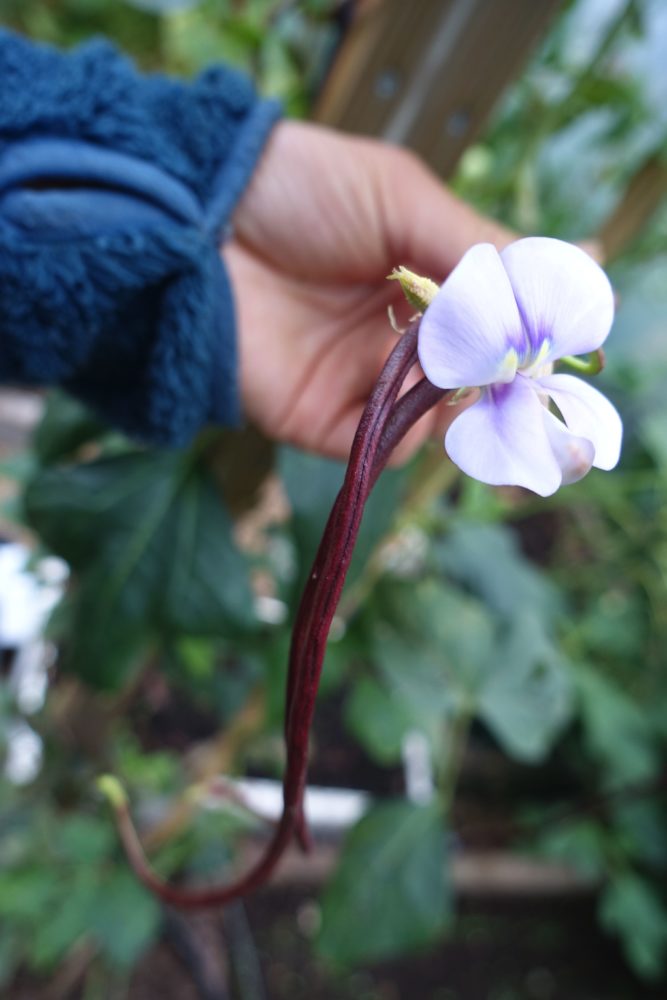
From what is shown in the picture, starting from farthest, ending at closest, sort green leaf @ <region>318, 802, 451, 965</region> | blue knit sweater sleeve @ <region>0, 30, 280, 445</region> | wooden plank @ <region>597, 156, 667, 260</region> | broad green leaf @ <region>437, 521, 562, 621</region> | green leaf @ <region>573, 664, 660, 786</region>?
1. green leaf @ <region>573, 664, 660, 786</region>
2. broad green leaf @ <region>437, 521, 562, 621</region>
3. green leaf @ <region>318, 802, 451, 965</region>
4. wooden plank @ <region>597, 156, 667, 260</region>
5. blue knit sweater sleeve @ <region>0, 30, 280, 445</region>

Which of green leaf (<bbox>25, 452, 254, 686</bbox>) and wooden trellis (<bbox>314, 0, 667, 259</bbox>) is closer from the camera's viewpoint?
wooden trellis (<bbox>314, 0, 667, 259</bbox>)

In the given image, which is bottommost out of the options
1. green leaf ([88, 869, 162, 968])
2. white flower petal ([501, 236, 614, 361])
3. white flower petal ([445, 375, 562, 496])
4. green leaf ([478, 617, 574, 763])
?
green leaf ([88, 869, 162, 968])

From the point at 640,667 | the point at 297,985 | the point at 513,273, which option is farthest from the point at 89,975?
the point at 513,273

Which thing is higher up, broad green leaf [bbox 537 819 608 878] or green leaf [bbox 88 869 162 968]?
Answer: green leaf [bbox 88 869 162 968]

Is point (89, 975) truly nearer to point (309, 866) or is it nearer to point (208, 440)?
point (309, 866)

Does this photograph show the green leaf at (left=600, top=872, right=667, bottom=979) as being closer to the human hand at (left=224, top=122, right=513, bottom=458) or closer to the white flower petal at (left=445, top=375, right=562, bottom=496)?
the human hand at (left=224, top=122, right=513, bottom=458)

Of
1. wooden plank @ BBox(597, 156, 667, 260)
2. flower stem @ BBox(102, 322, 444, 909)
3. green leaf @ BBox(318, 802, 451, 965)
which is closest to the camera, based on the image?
flower stem @ BBox(102, 322, 444, 909)

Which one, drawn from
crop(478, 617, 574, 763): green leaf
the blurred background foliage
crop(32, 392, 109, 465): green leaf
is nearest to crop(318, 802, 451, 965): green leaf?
the blurred background foliage

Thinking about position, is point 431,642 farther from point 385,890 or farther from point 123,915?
point 123,915
